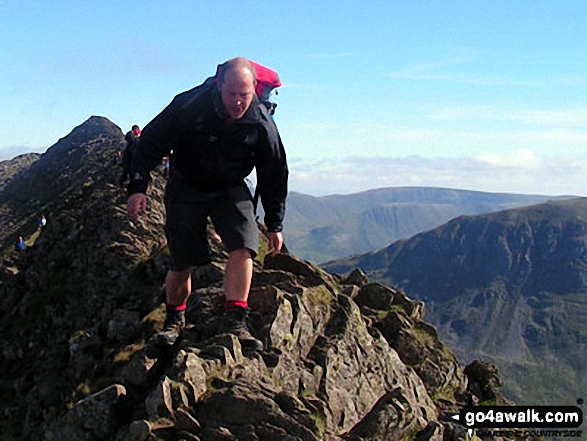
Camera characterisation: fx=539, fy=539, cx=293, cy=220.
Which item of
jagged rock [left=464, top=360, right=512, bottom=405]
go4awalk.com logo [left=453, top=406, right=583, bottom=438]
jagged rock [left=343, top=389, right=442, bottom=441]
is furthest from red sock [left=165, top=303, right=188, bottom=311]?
jagged rock [left=464, top=360, right=512, bottom=405]

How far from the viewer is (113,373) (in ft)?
50.6

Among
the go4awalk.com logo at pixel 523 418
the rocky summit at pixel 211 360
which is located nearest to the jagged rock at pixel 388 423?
the rocky summit at pixel 211 360

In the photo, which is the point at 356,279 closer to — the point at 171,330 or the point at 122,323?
the point at 122,323

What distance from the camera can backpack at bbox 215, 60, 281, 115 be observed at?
10.5 meters

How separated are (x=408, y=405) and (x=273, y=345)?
364cm

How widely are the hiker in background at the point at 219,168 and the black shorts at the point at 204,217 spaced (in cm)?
2

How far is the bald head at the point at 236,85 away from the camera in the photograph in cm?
934

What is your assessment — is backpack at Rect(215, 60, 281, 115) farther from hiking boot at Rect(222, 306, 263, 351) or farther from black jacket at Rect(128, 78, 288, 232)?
hiking boot at Rect(222, 306, 263, 351)

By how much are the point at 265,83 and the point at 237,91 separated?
1.35 m

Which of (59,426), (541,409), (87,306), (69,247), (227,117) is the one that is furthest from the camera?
(69,247)

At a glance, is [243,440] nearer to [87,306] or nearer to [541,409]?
[541,409]

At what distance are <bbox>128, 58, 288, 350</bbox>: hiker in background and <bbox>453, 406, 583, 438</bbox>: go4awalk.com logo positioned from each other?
Result: 8.74 m

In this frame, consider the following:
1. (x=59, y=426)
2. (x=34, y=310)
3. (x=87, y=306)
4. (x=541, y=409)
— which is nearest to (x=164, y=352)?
(x=59, y=426)

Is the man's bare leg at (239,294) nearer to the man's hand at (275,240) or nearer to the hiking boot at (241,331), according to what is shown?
the hiking boot at (241,331)
